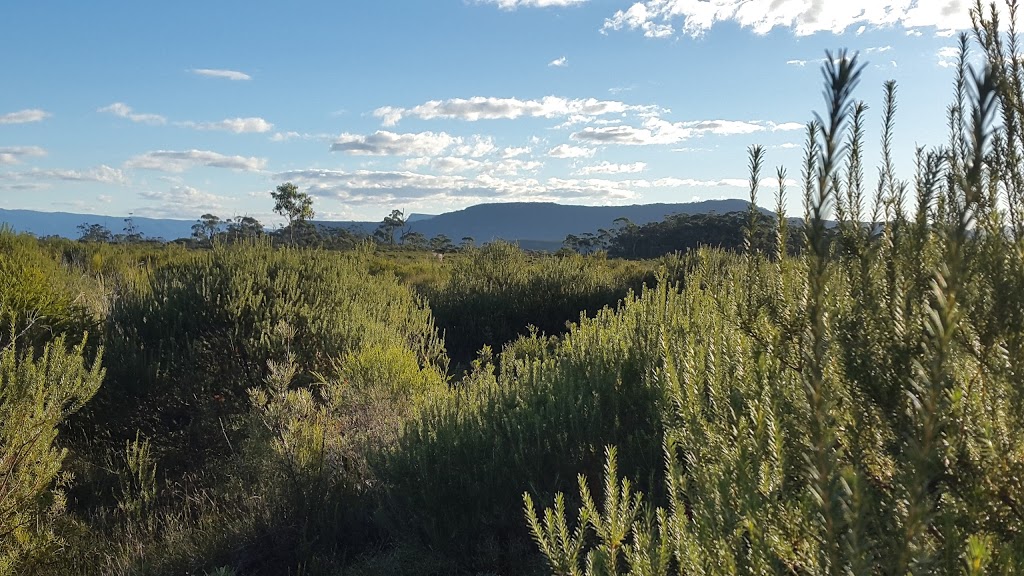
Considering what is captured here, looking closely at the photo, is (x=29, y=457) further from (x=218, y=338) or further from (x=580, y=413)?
(x=580, y=413)

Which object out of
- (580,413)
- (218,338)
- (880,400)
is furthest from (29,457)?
(880,400)

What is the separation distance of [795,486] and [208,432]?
5.90 meters

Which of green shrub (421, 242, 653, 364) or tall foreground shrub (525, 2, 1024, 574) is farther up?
tall foreground shrub (525, 2, 1024, 574)

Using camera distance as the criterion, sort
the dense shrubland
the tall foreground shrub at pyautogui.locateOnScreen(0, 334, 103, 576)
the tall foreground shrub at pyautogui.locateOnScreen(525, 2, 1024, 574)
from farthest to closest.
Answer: the tall foreground shrub at pyautogui.locateOnScreen(0, 334, 103, 576) → the dense shrubland → the tall foreground shrub at pyautogui.locateOnScreen(525, 2, 1024, 574)

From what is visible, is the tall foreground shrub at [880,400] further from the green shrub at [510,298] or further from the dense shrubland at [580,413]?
the green shrub at [510,298]

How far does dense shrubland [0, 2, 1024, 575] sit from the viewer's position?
47.8 inches

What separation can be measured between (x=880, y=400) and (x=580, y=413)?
Answer: 8.04 feet

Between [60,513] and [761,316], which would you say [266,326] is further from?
[761,316]

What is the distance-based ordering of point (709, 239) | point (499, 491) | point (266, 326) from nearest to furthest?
point (499, 491)
point (266, 326)
point (709, 239)

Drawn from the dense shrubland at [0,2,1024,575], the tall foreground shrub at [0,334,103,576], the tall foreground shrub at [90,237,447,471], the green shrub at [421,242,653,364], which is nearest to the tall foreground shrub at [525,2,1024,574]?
the dense shrubland at [0,2,1024,575]

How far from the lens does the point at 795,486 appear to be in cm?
171

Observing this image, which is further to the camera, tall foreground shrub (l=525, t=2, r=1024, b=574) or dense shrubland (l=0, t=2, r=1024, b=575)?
dense shrubland (l=0, t=2, r=1024, b=575)

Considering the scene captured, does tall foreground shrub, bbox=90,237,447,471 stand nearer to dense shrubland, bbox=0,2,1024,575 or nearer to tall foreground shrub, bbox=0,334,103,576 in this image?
dense shrubland, bbox=0,2,1024,575

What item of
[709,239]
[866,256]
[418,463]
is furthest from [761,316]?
[709,239]
